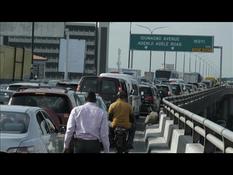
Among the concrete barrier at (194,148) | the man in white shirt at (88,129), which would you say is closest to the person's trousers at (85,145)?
the man in white shirt at (88,129)

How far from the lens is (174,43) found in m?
66.8

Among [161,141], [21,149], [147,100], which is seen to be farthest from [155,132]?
[147,100]

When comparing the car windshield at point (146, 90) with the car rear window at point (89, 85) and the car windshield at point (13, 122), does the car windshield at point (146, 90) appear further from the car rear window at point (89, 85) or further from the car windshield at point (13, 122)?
the car windshield at point (13, 122)

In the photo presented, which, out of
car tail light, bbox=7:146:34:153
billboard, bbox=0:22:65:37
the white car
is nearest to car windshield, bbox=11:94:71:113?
the white car

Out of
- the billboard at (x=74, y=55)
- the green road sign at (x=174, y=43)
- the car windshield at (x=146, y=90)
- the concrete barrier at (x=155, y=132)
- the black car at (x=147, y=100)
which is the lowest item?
the concrete barrier at (x=155, y=132)

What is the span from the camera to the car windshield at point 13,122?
387 inches

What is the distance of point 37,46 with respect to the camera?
337ft

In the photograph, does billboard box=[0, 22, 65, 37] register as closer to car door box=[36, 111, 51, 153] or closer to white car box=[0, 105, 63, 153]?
car door box=[36, 111, 51, 153]

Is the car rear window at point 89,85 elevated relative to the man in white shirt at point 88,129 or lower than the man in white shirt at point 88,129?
elevated

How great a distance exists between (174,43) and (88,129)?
188 feet

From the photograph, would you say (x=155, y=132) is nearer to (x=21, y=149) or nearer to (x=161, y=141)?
(x=161, y=141)
